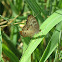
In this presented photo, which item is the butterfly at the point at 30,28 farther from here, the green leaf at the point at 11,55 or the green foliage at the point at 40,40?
the green leaf at the point at 11,55

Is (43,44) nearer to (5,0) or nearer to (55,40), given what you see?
(55,40)

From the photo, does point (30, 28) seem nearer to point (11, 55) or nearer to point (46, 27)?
point (46, 27)

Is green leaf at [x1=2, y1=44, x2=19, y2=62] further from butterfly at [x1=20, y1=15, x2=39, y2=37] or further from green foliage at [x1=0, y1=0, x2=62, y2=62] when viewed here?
butterfly at [x1=20, y1=15, x2=39, y2=37]

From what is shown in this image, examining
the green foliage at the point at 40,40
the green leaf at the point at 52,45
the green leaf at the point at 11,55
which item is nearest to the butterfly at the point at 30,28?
the green foliage at the point at 40,40

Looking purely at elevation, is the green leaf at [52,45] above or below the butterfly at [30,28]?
below

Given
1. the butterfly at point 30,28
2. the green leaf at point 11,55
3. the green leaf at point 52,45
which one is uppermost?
the butterfly at point 30,28

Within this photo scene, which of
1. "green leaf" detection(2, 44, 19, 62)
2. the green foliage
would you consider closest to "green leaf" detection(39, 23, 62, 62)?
the green foliage

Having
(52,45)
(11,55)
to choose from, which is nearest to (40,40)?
(52,45)

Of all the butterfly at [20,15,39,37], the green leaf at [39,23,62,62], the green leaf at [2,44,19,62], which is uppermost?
the butterfly at [20,15,39,37]

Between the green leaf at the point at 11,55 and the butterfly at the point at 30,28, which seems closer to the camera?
the butterfly at the point at 30,28
